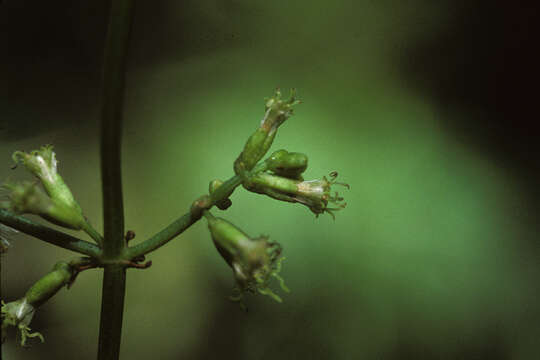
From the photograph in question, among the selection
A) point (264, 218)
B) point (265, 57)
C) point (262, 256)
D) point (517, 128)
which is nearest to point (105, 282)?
point (262, 256)

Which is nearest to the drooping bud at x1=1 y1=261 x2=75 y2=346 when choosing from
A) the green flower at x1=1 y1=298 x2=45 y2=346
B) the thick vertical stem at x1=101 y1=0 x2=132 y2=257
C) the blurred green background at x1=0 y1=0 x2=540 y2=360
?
the green flower at x1=1 y1=298 x2=45 y2=346

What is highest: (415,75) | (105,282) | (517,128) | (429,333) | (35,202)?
(415,75)

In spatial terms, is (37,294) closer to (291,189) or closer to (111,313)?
(111,313)

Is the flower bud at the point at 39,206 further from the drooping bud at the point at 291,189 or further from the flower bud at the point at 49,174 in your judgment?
the drooping bud at the point at 291,189

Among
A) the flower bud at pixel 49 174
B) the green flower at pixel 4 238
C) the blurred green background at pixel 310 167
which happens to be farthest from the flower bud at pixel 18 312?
the blurred green background at pixel 310 167

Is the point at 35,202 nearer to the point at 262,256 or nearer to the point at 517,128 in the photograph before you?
the point at 262,256
